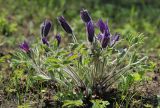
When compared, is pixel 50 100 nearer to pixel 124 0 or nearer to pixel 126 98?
pixel 126 98

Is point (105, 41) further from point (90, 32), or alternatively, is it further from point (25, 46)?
point (25, 46)

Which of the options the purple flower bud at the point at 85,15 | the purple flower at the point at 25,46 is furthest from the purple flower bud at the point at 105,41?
the purple flower at the point at 25,46

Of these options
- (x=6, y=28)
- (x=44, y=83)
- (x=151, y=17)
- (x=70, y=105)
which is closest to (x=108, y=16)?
(x=151, y=17)

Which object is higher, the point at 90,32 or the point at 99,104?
the point at 90,32

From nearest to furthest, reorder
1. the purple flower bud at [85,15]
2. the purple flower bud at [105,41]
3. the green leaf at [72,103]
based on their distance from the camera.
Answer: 1. the green leaf at [72,103]
2. the purple flower bud at [105,41]
3. the purple flower bud at [85,15]

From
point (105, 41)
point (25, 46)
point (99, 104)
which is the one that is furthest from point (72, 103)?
point (25, 46)

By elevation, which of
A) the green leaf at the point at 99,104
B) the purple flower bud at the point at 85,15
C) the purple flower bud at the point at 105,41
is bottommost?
the green leaf at the point at 99,104

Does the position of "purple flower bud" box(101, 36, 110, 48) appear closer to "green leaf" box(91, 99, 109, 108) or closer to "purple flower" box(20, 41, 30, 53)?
"green leaf" box(91, 99, 109, 108)

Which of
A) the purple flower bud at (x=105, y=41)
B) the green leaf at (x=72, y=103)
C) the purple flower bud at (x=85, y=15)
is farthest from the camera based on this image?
the purple flower bud at (x=85, y=15)

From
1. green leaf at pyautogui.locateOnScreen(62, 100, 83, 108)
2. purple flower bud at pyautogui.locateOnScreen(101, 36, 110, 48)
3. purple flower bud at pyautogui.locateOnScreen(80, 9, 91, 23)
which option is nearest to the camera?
green leaf at pyautogui.locateOnScreen(62, 100, 83, 108)

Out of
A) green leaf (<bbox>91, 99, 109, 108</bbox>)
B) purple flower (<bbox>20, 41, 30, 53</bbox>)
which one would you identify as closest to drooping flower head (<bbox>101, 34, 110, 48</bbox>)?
green leaf (<bbox>91, 99, 109, 108</bbox>)

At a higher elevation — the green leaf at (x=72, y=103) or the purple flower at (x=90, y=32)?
the purple flower at (x=90, y=32)

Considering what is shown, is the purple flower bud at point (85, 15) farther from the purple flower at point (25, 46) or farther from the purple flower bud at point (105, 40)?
the purple flower at point (25, 46)
